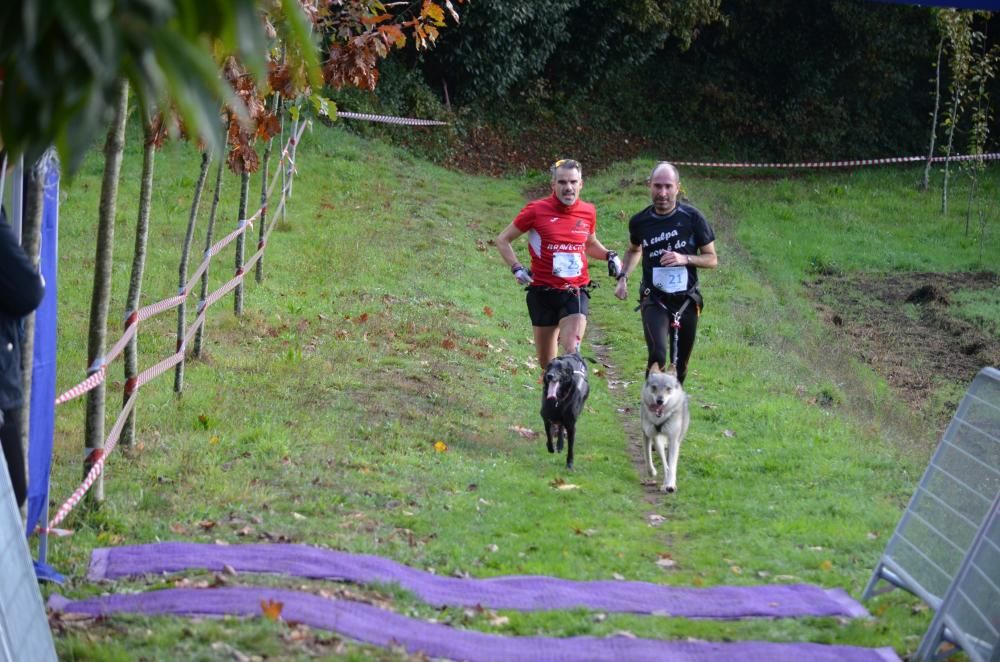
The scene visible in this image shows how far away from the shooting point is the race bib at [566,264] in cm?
995

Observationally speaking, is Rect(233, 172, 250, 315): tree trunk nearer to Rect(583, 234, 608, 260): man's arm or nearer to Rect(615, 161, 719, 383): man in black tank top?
Rect(583, 234, 608, 260): man's arm

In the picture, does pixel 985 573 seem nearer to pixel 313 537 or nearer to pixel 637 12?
pixel 313 537

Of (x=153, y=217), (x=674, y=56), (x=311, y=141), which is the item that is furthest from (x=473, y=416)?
(x=674, y=56)

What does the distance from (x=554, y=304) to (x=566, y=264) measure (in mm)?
360

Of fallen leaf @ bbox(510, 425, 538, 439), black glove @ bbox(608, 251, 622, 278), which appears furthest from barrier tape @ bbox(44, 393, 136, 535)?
black glove @ bbox(608, 251, 622, 278)

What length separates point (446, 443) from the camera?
989 centimetres

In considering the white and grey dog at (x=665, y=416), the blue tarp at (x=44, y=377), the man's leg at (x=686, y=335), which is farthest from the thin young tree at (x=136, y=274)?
the man's leg at (x=686, y=335)

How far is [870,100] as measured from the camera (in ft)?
114

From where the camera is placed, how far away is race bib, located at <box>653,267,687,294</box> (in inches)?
396

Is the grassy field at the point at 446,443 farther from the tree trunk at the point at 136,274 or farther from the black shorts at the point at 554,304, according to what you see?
the black shorts at the point at 554,304

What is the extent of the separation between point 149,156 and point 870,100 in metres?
30.1

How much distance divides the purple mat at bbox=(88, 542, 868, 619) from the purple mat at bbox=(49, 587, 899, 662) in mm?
472

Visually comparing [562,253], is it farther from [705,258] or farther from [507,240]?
[705,258]

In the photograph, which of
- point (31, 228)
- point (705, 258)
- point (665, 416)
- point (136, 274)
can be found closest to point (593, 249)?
point (705, 258)
